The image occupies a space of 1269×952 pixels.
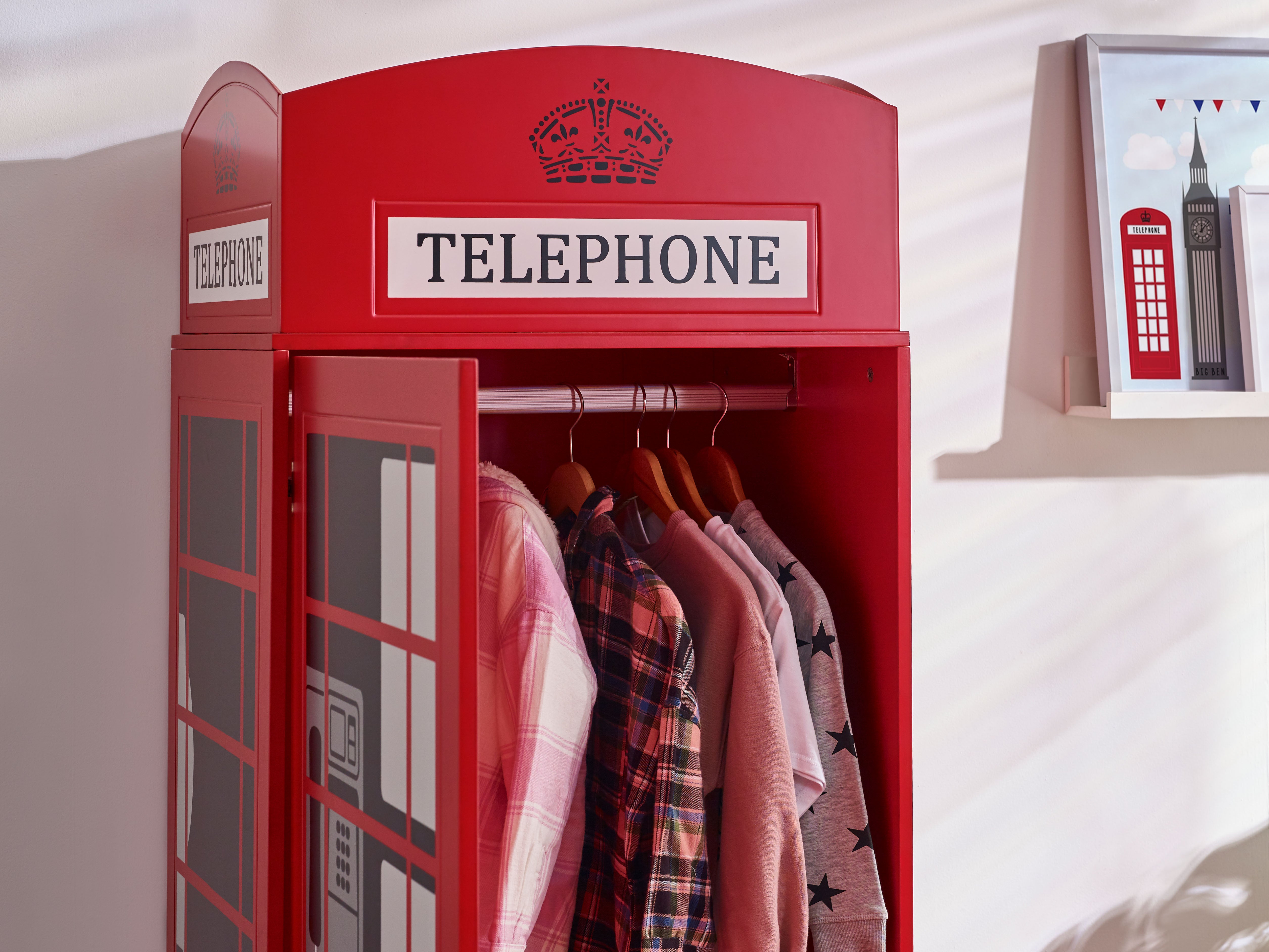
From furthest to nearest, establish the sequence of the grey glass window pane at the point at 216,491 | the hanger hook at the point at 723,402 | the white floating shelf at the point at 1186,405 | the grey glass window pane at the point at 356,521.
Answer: the white floating shelf at the point at 1186,405 < the hanger hook at the point at 723,402 < the grey glass window pane at the point at 216,491 < the grey glass window pane at the point at 356,521

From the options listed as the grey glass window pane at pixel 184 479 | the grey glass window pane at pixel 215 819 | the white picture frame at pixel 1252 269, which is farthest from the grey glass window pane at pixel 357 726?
the white picture frame at pixel 1252 269

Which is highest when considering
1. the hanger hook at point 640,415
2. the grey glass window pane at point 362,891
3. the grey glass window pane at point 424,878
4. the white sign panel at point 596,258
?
the white sign panel at point 596,258

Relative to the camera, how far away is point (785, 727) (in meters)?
1.44

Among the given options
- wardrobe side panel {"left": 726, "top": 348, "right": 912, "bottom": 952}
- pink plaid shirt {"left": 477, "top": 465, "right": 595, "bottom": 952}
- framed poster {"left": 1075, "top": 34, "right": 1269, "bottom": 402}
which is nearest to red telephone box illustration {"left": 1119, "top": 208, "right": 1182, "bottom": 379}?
framed poster {"left": 1075, "top": 34, "right": 1269, "bottom": 402}

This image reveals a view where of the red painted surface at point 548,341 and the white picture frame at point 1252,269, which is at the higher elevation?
the white picture frame at point 1252,269

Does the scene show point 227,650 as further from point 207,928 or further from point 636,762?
point 636,762

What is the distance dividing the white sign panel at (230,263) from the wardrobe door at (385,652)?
0.41 feet

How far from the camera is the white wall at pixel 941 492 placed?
5.57ft

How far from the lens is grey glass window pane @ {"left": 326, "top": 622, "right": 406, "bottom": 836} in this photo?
4.07 feet

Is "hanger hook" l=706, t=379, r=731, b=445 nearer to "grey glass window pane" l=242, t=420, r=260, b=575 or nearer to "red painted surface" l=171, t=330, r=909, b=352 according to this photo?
"red painted surface" l=171, t=330, r=909, b=352

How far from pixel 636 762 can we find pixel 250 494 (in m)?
0.59

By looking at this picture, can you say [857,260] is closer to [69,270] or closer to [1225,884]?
[69,270]

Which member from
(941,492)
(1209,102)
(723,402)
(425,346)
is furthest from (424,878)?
(1209,102)

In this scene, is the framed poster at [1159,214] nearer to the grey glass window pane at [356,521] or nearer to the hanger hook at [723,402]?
the hanger hook at [723,402]
